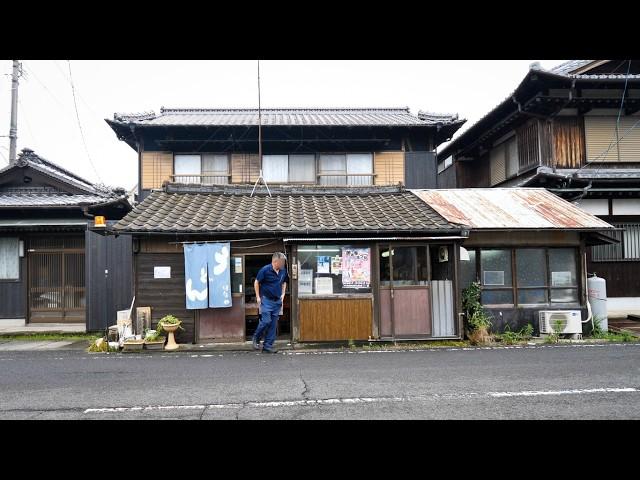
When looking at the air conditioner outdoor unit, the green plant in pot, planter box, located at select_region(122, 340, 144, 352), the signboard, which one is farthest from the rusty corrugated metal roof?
planter box, located at select_region(122, 340, 144, 352)

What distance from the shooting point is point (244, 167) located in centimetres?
1443

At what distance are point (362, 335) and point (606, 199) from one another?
893 cm

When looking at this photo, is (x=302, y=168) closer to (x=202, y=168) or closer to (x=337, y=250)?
(x=202, y=168)

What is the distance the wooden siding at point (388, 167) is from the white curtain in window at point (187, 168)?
5.90 meters

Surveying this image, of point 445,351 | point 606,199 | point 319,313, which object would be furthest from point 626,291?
point 319,313

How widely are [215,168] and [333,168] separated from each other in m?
3.91

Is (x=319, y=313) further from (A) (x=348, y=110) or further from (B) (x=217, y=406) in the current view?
(A) (x=348, y=110)

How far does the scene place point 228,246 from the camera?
9.50 metres

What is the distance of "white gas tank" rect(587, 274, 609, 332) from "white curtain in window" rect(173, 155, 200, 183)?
11.8 meters

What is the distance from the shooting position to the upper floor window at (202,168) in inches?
562

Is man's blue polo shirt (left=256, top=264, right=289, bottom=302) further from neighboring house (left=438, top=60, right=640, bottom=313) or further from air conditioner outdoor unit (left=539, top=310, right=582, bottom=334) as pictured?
neighboring house (left=438, top=60, right=640, bottom=313)

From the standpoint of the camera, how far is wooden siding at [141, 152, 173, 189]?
1431 centimetres

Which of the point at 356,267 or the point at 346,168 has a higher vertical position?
the point at 346,168

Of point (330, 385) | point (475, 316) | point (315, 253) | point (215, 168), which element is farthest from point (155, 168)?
point (330, 385)
